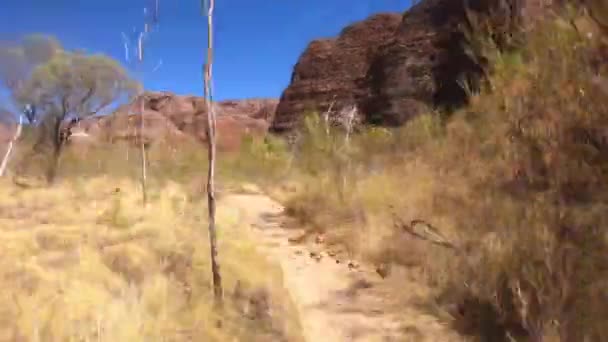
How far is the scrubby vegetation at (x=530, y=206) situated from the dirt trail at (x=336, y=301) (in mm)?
523

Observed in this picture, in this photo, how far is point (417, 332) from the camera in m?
4.62

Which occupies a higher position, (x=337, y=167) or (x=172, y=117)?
(x=172, y=117)

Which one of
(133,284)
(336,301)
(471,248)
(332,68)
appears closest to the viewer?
(133,284)

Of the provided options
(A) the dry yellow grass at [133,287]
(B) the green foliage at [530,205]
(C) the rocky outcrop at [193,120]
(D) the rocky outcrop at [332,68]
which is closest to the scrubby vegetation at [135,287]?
(A) the dry yellow grass at [133,287]

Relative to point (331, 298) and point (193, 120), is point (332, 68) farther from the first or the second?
point (193, 120)

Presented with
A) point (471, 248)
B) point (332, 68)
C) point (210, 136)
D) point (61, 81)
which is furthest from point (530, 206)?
point (332, 68)

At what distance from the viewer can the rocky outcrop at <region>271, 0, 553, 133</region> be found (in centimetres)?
2005

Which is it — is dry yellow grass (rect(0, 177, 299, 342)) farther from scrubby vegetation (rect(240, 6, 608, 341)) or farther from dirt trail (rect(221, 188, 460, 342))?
scrubby vegetation (rect(240, 6, 608, 341))

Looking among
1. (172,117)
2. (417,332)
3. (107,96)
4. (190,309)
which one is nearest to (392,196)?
(417,332)

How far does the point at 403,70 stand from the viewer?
23094 mm

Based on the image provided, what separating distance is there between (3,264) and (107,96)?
16.8 metres

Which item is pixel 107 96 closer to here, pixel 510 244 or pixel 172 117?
pixel 510 244

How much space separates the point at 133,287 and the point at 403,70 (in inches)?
814

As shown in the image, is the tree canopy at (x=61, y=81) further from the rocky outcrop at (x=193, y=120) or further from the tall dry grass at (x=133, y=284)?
the rocky outcrop at (x=193, y=120)
